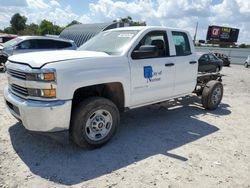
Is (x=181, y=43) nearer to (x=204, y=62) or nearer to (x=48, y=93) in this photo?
(x=48, y=93)

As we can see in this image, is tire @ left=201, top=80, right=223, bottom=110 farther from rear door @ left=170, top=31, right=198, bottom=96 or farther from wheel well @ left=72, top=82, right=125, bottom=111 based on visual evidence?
wheel well @ left=72, top=82, right=125, bottom=111

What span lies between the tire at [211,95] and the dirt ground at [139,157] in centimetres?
104

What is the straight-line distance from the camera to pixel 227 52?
4084 centimetres

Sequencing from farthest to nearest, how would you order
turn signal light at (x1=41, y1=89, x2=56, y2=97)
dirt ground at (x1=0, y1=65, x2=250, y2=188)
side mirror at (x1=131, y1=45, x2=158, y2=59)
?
side mirror at (x1=131, y1=45, x2=158, y2=59), turn signal light at (x1=41, y1=89, x2=56, y2=97), dirt ground at (x1=0, y1=65, x2=250, y2=188)

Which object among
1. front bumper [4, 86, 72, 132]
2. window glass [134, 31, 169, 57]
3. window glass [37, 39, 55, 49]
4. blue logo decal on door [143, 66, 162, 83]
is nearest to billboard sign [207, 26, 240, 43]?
window glass [37, 39, 55, 49]

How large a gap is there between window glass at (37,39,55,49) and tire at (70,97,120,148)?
30.8 ft

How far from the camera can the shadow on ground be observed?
12.4ft

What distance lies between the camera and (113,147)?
457cm

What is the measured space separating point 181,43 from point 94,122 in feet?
9.56

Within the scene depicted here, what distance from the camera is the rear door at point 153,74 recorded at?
15.9ft

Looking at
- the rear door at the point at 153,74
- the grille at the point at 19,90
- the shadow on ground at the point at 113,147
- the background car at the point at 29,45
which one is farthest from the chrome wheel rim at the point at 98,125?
the background car at the point at 29,45

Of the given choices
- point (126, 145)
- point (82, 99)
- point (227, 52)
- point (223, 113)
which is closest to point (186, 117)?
point (223, 113)

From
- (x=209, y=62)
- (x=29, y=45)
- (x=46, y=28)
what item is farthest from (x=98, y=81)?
(x=46, y=28)

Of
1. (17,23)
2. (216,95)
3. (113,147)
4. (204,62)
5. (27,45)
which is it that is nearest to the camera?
(113,147)
